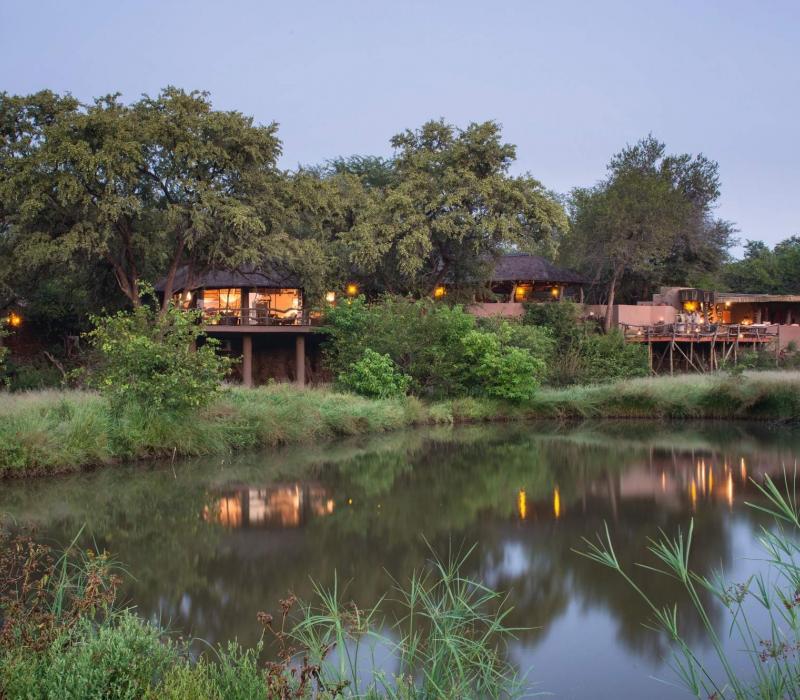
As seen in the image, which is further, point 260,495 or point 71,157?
point 71,157

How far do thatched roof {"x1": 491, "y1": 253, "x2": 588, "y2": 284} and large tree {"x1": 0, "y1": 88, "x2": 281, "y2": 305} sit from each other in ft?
40.8

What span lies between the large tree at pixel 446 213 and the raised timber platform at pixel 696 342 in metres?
5.99

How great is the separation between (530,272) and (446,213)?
277 inches

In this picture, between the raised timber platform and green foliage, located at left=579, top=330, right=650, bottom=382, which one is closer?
green foliage, located at left=579, top=330, right=650, bottom=382

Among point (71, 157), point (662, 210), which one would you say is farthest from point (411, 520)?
point (662, 210)

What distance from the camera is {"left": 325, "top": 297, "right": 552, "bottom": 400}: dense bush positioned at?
25.7 metres

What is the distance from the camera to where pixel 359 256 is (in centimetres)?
2897

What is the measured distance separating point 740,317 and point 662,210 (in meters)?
9.64

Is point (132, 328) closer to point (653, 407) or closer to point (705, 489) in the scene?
point (705, 489)

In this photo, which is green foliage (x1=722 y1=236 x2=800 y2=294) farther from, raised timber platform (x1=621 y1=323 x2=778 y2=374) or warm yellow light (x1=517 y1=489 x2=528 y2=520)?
warm yellow light (x1=517 y1=489 x2=528 y2=520)

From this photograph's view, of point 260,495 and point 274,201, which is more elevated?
point 274,201

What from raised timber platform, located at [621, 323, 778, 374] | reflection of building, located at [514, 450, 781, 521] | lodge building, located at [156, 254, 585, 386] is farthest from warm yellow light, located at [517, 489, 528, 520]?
raised timber platform, located at [621, 323, 778, 374]

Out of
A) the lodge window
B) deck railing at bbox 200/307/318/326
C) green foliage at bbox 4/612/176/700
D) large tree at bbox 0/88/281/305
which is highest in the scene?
large tree at bbox 0/88/281/305

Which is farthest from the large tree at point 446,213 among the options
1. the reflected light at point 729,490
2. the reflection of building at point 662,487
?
the reflected light at point 729,490
